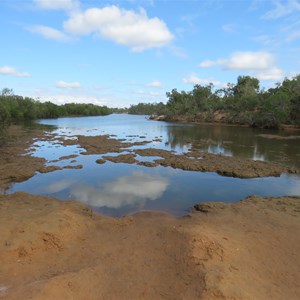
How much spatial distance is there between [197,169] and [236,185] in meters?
4.11

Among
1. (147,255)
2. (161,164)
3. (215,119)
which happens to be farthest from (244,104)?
(147,255)

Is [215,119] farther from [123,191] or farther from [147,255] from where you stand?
[147,255]

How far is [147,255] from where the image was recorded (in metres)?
7.54

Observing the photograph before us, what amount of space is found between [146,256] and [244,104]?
70587mm

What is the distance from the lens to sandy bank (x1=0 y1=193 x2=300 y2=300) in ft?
19.5

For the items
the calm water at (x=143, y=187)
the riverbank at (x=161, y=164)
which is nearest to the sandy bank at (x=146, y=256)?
the calm water at (x=143, y=187)

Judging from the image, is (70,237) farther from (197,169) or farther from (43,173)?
(197,169)

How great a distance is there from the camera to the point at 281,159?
24.6m

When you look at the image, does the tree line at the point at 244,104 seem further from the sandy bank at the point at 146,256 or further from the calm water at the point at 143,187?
the sandy bank at the point at 146,256

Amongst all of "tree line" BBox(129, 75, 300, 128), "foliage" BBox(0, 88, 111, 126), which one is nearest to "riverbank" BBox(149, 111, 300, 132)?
"tree line" BBox(129, 75, 300, 128)

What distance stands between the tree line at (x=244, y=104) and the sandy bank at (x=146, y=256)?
5152cm

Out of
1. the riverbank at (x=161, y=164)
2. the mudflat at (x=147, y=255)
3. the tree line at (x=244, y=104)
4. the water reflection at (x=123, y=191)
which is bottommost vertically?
the water reflection at (x=123, y=191)

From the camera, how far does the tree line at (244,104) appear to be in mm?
56656

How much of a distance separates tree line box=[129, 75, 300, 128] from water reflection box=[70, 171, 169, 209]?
1859 inches
